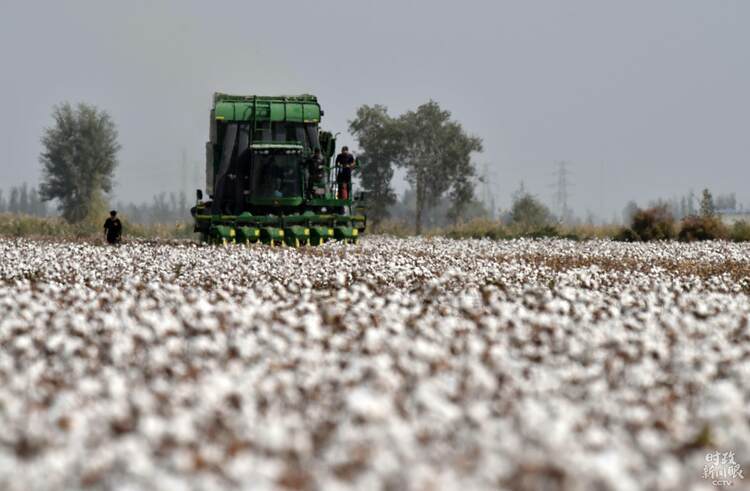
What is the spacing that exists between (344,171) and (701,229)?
17.8 metres

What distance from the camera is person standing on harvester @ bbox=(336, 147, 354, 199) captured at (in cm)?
3581

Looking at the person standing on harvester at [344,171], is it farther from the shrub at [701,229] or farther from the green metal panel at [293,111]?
the shrub at [701,229]

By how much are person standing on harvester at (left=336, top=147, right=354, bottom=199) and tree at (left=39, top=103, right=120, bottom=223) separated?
153 ft

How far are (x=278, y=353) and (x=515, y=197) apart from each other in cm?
7340

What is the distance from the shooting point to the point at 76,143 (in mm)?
82750

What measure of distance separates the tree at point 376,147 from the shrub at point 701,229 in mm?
32453

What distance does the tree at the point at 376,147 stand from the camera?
7888 cm

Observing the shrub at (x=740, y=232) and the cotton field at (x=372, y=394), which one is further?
the shrub at (x=740, y=232)

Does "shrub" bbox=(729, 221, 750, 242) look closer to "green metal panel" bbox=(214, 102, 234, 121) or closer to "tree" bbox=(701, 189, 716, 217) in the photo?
"tree" bbox=(701, 189, 716, 217)

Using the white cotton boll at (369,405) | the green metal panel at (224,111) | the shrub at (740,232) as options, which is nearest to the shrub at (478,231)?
the shrub at (740,232)

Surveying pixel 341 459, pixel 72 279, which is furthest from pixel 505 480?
pixel 72 279

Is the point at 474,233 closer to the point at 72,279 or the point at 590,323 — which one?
the point at 72,279

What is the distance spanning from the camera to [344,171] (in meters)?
36.3

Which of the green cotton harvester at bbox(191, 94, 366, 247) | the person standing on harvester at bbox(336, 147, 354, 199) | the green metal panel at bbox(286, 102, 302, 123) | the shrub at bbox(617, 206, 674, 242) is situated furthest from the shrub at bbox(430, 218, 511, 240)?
the green metal panel at bbox(286, 102, 302, 123)
